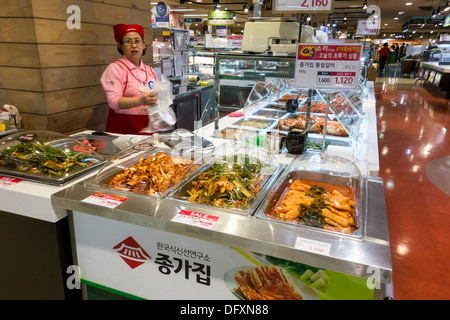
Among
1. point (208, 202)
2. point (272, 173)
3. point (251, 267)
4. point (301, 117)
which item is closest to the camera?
point (251, 267)

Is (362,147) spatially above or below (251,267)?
above

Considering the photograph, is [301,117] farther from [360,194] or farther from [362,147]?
[360,194]

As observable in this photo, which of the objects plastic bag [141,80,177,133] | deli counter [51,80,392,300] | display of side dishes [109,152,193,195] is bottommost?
deli counter [51,80,392,300]

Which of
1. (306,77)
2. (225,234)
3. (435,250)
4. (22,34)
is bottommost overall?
(435,250)

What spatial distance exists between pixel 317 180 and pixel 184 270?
0.91 m

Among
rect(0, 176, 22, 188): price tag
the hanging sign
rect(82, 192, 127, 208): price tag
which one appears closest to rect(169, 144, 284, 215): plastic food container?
rect(82, 192, 127, 208): price tag

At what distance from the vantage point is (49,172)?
5.86 feet

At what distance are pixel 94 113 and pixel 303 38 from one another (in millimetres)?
2107

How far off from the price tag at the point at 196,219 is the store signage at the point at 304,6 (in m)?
1.64

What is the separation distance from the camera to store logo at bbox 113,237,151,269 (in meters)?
1.61

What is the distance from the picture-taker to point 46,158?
1871 mm

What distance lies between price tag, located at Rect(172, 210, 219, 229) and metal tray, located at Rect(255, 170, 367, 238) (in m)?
0.21

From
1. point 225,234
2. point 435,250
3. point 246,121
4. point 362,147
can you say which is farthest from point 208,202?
point 435,250

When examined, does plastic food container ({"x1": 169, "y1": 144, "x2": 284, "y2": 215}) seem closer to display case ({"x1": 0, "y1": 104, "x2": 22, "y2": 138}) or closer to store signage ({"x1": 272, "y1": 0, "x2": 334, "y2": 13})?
store signage ({"x1": 272, "y1": 0, "x2": 334, "y2": 13})
